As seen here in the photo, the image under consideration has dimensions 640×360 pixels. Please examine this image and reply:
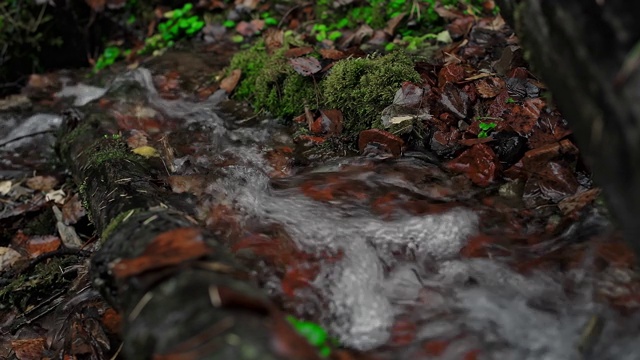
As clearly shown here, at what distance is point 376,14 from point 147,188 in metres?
3.24

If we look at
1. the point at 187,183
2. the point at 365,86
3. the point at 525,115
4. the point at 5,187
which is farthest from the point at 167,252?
the point at 5,187

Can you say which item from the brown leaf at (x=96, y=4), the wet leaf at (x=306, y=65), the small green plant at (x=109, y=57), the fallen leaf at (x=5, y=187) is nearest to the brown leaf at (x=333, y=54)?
the wet leaf at (x=306, y=65)

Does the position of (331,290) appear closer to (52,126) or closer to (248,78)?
(248,78)

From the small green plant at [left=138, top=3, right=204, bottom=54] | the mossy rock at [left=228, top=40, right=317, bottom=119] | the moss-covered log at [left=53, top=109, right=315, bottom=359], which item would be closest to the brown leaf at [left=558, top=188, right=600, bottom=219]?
the moss-covered log at [left=53, top=109, right=315, bottom=359]

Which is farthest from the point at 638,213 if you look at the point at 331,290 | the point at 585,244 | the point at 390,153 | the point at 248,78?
the point at 248,78

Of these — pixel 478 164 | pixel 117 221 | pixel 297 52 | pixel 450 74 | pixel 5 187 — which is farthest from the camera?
pixel 5 187

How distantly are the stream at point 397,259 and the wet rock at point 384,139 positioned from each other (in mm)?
66

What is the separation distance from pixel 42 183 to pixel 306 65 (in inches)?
99.4

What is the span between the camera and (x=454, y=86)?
3627 mm

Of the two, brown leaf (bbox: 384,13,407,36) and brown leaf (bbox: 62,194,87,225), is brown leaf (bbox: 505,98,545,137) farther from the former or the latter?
brown leaf (bbox: 62,194,87,225)

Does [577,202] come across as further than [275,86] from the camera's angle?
No

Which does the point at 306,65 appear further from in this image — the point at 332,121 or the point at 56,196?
the point at 56,196

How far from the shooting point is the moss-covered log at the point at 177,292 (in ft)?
4.91

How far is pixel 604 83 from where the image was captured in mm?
1537
